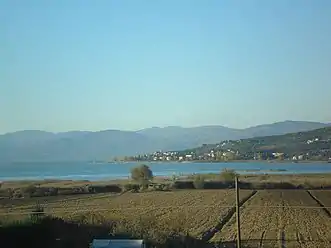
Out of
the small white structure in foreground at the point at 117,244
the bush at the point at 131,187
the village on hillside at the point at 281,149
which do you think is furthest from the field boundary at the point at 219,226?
the village on hillside at the point at 281,149

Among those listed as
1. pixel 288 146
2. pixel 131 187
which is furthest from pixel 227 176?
pixel 288 146

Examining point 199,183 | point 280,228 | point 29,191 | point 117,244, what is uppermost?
point 117,244

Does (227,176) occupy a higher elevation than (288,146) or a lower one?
lower

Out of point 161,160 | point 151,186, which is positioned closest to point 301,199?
point 151,186

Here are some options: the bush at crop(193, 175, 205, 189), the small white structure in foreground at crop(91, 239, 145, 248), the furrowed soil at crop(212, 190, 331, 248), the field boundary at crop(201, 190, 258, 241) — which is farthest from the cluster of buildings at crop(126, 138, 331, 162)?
the small white structure in foreground at crop(91, 239, 145, 248)

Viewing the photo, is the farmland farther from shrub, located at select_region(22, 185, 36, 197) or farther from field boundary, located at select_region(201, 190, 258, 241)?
shrub, located at select_region(22, 185, 36, 197)

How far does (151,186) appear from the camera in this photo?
79.1m

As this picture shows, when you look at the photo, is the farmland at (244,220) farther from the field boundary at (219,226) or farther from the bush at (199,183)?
the bush at (199,183)

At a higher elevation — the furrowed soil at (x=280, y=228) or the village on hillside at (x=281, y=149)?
the village on hillside at (x=281, y=149)

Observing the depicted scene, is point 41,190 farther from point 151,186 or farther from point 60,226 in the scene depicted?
point 60,226

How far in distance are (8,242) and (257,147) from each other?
12662 cm

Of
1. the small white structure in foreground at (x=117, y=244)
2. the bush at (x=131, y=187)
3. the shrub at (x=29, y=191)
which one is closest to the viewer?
the small white structure in foreground at (x=117, y=244)

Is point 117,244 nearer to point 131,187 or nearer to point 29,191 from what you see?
point 29,191

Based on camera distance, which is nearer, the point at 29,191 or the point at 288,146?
the point at 29,191
